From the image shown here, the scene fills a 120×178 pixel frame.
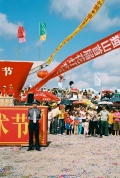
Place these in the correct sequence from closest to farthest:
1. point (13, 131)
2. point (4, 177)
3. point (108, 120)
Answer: point (4, 177)
point (13, 131)
point (108, 120)

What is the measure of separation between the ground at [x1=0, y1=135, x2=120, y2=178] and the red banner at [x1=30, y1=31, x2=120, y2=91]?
4.51 meters

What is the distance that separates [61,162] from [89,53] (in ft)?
22.7

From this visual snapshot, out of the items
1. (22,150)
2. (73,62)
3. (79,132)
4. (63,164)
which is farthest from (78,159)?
(79,132)

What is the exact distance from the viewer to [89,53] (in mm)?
13984

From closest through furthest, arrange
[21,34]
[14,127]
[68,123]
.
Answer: [14,127] → [68,123] → [21,34]

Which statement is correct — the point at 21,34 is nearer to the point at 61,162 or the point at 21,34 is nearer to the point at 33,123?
the point at 33,123

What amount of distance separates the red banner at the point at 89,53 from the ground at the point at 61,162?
451 centimetres

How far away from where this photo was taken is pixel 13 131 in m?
11.4

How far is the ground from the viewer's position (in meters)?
6.89

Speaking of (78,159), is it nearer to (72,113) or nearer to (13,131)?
(13,131)

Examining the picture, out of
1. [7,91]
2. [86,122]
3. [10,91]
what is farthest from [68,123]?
[7,91]

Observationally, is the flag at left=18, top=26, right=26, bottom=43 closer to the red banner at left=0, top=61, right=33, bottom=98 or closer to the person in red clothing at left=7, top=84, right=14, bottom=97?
the red banner at left=0, top=61, right=33, bottom=98

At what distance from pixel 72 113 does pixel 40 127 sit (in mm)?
6756

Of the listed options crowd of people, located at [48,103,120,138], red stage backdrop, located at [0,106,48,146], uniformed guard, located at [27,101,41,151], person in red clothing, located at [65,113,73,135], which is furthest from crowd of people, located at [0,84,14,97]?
uniformed guard, located at [27,101,41,151]
